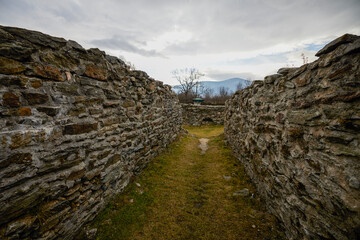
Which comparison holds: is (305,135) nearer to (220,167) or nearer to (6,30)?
(220,167)

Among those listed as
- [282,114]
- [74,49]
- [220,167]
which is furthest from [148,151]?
[282,114]

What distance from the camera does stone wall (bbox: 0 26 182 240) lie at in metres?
1.86

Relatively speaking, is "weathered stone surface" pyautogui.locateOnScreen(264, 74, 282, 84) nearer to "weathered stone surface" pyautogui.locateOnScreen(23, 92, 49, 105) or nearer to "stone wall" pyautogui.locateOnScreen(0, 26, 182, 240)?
"stone wall" pyautogui.locateOnScreen(0, 26, 182, 240)

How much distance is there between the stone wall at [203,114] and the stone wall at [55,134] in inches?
506

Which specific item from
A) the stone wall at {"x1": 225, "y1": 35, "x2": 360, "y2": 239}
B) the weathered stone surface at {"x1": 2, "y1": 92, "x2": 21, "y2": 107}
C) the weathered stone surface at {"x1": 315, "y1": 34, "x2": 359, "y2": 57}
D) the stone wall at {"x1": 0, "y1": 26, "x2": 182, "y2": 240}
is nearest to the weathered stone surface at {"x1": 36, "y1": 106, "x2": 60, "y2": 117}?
the stone wall at {"x1": 0, "y1": 26, "x2": 182, "y2": 240}

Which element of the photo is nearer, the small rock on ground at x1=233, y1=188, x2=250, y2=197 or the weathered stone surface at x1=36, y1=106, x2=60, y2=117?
the weathered stone surface at x1=36, y1=106, x2=60, y2=117

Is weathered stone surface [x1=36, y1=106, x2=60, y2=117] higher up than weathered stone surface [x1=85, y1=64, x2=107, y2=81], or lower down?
lower down

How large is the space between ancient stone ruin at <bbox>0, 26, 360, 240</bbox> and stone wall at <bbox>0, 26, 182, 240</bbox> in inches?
0.5

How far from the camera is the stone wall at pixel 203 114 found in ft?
53.4

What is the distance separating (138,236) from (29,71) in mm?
2996

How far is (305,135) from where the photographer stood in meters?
2.30

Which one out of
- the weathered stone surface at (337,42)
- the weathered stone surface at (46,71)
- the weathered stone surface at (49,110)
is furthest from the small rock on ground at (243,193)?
the weathered stone surface at (46,71)

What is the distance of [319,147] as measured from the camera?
79.8 inches

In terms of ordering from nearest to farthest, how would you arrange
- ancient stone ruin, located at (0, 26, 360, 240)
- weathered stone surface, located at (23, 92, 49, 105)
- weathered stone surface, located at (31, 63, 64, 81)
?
ancient stone ruin, located at (0, 26, 360, 240) < weathered stone surface, located at (23, 92, 49, 105) < weathered stone surface, located at (31, 63, 64, 81)
